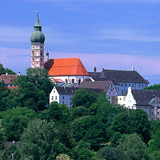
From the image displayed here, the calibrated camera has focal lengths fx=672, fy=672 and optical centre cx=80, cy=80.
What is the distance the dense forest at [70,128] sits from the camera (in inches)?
2498

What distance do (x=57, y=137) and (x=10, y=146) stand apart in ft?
A: 24.7

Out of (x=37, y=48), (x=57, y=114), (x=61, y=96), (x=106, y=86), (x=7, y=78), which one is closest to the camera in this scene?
(x=57, y=114)

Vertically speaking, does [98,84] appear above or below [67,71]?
below

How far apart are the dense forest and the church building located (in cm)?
1203

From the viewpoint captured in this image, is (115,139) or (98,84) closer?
(115,139)

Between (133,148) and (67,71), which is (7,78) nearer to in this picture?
(67,71)

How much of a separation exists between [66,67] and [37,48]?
22.1 feet

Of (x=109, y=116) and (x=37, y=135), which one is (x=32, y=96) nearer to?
(x=109, y=116)

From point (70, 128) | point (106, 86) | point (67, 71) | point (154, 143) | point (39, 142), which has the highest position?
point (67, 71)

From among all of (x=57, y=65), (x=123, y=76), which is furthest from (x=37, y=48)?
(x=123, y=76)

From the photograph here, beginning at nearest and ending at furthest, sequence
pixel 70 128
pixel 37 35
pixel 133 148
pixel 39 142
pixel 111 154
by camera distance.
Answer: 1. pixel 39 142
2. pixel 111 154
3. pixel 133 148
4. pixel 70 128
5. pixel 37 35

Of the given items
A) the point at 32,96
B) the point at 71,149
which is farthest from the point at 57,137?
the point at 32,96

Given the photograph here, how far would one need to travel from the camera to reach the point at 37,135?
2484 inches

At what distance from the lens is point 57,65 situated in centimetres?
12975
